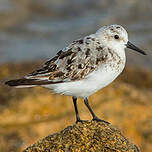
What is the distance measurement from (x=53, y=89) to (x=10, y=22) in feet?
62.7

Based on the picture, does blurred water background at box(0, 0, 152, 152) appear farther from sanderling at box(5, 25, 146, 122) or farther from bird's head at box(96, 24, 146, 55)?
bird's head at box(96, 24, 146, 55)

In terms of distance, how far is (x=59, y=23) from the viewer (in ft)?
86.2

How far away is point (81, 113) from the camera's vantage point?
12570 mm

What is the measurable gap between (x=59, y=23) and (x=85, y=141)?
1999 centimetres

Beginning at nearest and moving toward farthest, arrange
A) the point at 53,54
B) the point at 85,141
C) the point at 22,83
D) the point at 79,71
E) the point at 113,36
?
the point at 85,141 → the point at 22,83 → the point at 79,71 → the point at 113,36 → the point at 53,54

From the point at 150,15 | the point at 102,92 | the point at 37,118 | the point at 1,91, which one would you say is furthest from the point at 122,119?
the point at 150,15

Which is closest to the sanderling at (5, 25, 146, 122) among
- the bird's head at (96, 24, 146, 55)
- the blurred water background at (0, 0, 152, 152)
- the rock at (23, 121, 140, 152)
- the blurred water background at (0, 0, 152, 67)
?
the bird's head at (96, 24, 146, 55)

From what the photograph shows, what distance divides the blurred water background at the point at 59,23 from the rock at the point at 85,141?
43.0ft

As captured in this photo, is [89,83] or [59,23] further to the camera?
[59,23]

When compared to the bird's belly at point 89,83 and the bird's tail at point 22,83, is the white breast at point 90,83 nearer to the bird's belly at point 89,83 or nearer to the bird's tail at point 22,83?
the bird's belly at point 89,83

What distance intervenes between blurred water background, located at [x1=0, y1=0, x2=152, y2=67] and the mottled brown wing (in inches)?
480

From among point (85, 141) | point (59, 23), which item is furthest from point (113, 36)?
point (59, 23)

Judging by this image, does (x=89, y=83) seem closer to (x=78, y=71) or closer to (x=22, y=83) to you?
(x=78, y=71)

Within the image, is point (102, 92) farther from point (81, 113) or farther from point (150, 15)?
point (150, 15)
